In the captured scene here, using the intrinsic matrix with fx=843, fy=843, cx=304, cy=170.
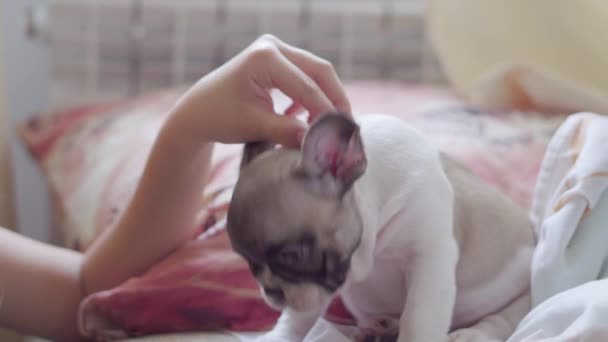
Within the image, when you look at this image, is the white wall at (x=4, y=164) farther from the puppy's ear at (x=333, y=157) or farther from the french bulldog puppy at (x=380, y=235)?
the puppy's ear at (x=333, y=157)

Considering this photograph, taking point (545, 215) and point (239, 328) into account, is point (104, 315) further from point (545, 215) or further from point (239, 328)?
point (545, 215)

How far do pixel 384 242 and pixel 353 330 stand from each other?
15 cm

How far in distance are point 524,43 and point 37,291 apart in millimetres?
1014

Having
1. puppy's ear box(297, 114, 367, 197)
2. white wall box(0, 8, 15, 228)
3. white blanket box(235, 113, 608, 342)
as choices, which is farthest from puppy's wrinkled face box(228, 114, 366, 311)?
white wall box(0, 8, 15, 228)

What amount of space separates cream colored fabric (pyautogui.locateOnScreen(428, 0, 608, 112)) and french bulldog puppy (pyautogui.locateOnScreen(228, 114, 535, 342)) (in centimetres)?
61

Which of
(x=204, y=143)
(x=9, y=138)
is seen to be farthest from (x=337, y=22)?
(x=204, y=143)

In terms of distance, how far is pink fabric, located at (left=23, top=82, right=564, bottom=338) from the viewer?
41.0 inches

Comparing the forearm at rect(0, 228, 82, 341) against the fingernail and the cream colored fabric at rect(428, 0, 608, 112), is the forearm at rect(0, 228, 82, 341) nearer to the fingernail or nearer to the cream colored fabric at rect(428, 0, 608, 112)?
the fingernail

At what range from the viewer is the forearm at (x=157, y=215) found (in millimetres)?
1012

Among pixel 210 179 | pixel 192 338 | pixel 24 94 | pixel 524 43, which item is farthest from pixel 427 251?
pixel 24 94

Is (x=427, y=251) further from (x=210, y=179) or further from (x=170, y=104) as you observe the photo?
(x=170, y=104)

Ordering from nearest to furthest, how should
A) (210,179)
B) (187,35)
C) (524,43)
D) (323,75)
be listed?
(323,75), (210,179), (524,43), (187,35)

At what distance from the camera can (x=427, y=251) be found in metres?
0.86

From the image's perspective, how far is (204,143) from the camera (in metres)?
0.99
